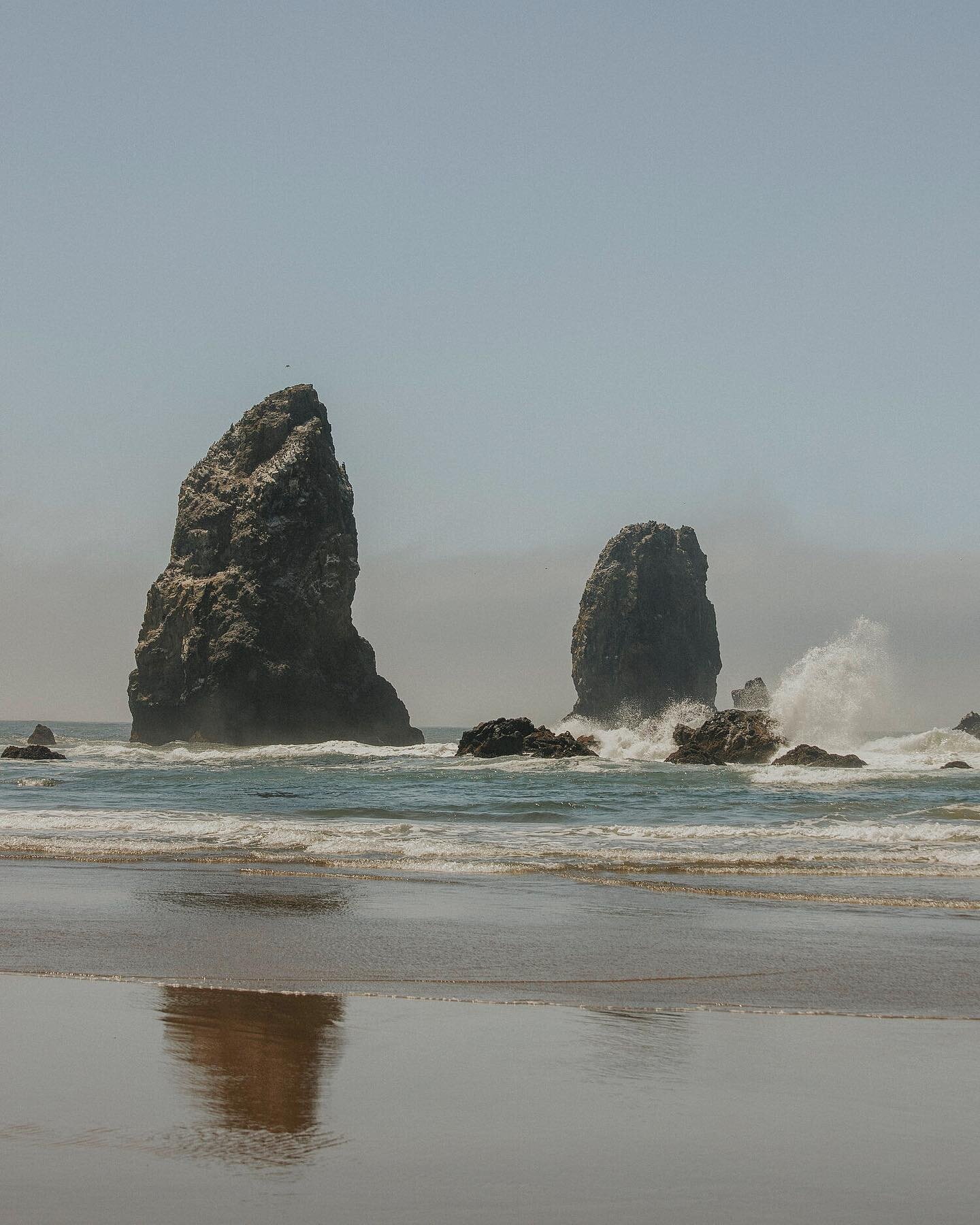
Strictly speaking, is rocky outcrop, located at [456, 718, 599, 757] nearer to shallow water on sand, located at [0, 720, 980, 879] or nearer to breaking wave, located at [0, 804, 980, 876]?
shallow water on sand, located at [0, 720, 980, 879]

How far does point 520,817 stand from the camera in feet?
61.8

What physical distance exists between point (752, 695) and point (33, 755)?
A: 197 feet

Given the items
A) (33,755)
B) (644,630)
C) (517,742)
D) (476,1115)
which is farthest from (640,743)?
(644,630)

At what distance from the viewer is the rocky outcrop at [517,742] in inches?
1737

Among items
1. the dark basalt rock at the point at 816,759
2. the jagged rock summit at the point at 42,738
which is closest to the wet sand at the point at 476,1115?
the dark basalt rock at the point at 816,759

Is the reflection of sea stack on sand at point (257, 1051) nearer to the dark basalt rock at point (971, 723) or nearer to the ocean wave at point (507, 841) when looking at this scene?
the ocean wave at point (507, 841)

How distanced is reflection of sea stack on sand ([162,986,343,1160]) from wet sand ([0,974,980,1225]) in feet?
0.05

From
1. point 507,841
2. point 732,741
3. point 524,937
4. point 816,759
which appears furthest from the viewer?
point 732,741

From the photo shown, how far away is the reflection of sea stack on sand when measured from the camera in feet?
11.9

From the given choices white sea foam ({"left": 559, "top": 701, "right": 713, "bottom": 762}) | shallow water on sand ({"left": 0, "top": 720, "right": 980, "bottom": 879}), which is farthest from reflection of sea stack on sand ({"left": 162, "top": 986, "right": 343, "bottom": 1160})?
white sea foam ({"left": 559, "top": 701, "right": 713, "bottom": 762})

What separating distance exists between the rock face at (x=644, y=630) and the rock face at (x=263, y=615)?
128 feet

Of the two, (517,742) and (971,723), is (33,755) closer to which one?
(517,742)

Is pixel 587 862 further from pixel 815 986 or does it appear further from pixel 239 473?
pixel 239 473

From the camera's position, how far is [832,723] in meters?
46.2
